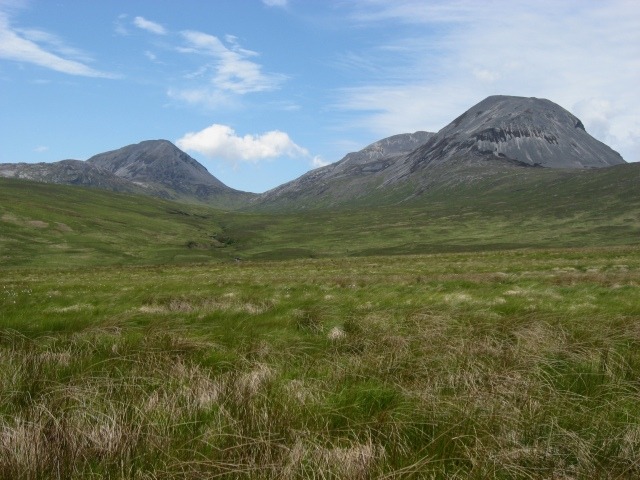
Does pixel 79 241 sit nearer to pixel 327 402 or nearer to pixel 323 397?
pixel 323 397

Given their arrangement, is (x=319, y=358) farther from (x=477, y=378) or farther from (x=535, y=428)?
(x=535, y=428)

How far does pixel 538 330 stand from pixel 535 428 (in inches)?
179

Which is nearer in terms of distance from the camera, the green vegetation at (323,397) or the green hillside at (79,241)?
the green vegetation at (323,397)

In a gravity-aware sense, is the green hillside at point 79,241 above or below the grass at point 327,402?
below

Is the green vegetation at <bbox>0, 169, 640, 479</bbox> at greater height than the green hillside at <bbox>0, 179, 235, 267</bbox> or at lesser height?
greater

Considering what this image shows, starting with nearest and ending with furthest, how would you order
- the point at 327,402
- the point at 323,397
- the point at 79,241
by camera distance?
the point at 327,402 < the point at 323,397 < the point at 79,241

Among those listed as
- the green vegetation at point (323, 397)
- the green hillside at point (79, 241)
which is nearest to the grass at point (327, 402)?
the green vegetation at point (323, 397)

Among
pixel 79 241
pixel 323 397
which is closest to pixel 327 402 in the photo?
pixel 323 397

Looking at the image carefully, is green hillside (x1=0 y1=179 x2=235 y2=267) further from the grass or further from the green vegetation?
the grass

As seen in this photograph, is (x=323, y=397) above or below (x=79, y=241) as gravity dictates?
above

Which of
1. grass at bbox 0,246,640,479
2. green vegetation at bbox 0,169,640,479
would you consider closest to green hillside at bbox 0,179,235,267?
green vegetation at bbox 0,169,640,479

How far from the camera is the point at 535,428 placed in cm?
480

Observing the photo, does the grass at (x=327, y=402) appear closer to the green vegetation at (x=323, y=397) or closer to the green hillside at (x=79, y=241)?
the green vegetation at (x=323, y=397)

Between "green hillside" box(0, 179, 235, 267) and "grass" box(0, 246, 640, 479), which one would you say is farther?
"green hillside" box(0, 179, 235, 267)
